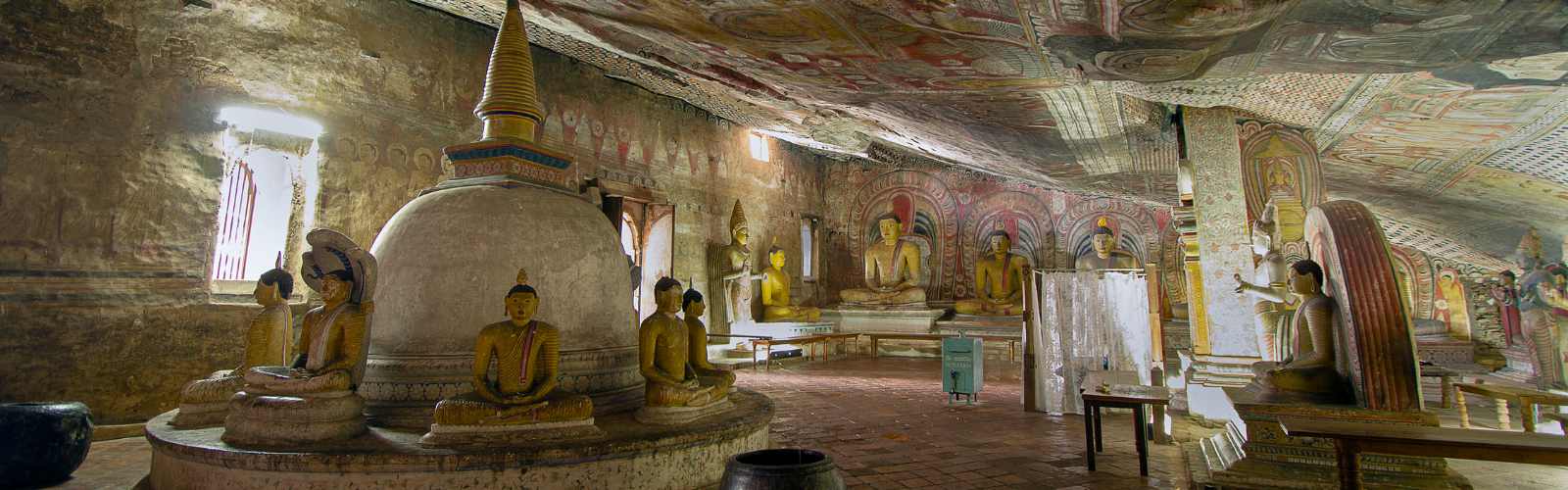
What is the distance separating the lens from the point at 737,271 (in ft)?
43.5

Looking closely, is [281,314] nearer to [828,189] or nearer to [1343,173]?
[1343,173]

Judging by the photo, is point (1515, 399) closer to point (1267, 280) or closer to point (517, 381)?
point (1267, 280)

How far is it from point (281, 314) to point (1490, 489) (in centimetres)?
807

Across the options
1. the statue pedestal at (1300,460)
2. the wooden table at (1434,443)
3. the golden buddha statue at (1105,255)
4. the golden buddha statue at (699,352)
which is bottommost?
the statue pedestal at (1300,460)

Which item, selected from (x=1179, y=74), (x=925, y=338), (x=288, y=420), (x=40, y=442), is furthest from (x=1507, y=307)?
(x=40, y=442)

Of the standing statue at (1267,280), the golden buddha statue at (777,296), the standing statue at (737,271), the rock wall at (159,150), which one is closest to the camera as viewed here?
the standing statue at (1267,280)

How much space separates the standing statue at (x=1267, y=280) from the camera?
5.58 m

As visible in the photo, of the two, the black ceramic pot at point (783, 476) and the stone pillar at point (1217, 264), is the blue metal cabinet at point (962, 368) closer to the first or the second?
the stone pillar at point (1217, 264)

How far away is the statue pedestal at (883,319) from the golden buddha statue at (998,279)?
0.80 metres

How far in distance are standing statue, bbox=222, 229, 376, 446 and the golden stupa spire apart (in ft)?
5.04

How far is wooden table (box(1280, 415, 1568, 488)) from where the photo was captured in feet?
7.96

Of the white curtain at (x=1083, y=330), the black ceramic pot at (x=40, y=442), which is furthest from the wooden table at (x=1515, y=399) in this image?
the black ceramic pot at (x=40, y=442)

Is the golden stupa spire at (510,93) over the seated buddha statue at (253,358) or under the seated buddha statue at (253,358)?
over

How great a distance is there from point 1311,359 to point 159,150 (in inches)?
395
